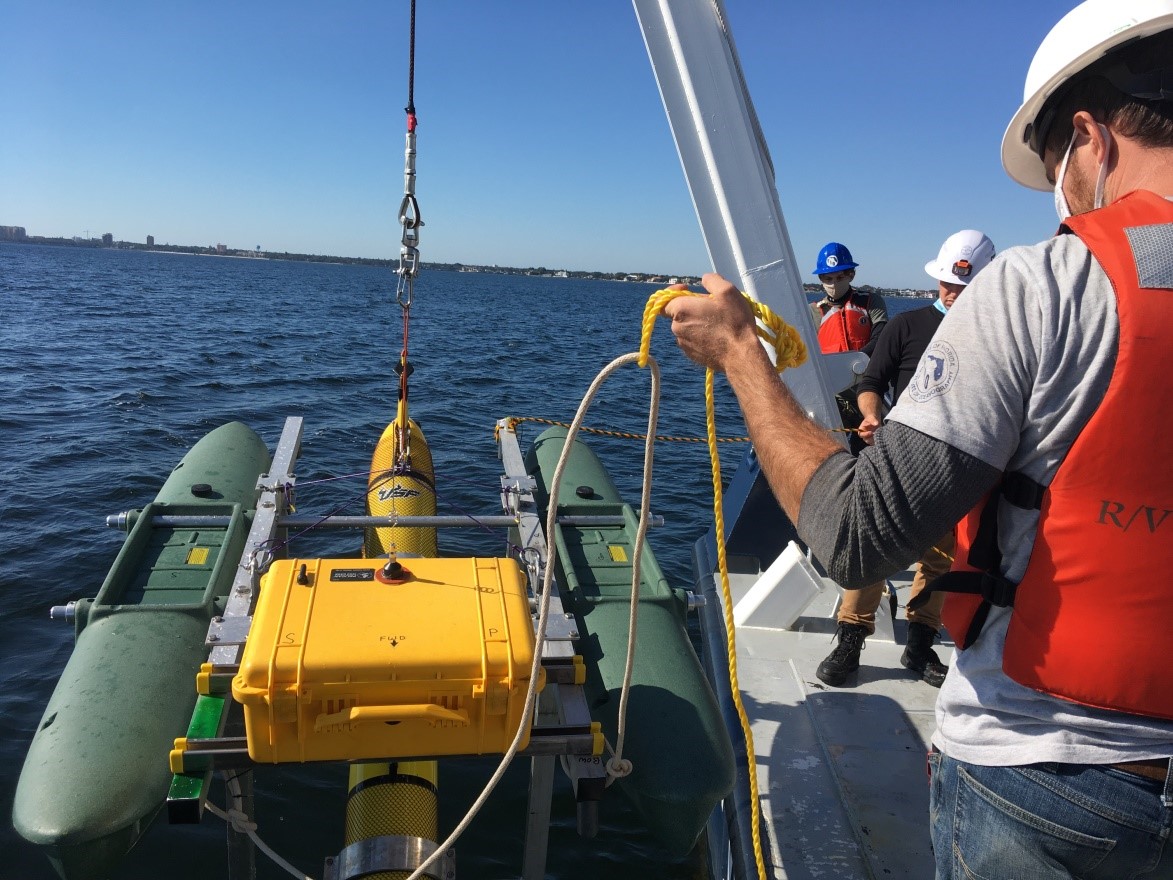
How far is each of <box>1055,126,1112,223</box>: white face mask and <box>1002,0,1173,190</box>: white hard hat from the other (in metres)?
0.11

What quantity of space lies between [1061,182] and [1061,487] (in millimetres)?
564

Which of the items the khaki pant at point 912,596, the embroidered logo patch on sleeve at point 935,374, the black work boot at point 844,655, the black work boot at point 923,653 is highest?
the embroidered logo patch on sleeve at point 935,374

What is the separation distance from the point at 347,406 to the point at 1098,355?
1542 cm

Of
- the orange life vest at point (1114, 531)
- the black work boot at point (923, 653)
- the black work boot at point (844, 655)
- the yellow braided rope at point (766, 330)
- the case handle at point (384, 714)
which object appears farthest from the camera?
the black work boot at point (923, 653)

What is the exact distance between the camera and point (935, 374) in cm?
120

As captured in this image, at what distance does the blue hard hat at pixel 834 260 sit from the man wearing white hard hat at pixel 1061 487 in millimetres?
4535

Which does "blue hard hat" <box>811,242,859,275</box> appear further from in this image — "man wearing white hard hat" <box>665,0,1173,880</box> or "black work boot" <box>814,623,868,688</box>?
"man wearing white hard hat" <box>665,0,1173,880</box>

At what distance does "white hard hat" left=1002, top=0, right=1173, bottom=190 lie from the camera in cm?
121

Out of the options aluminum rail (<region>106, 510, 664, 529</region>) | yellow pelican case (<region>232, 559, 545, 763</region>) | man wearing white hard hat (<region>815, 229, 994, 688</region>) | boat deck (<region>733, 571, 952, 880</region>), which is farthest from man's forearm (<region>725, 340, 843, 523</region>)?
man wearing white hard hat (<region>815, 229, 994, 688</region>)

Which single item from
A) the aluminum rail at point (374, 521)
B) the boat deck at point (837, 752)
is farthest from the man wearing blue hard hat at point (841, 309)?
the aluminum rail at point (374, 521)

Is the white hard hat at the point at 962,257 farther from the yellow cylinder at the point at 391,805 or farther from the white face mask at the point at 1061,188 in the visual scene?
the yellow cylinder at the point at 391,805

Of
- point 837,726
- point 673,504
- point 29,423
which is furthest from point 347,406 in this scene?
point 837,726

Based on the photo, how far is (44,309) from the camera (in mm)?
30328

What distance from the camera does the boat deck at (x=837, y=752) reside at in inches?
119
